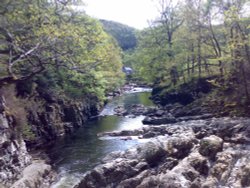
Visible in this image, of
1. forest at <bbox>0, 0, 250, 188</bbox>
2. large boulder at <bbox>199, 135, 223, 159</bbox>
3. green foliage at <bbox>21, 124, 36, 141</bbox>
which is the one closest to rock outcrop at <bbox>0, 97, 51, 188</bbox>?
forest at <bbox>0, 0, 250, 188</bbox>

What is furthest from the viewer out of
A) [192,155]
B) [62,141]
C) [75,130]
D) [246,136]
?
[75,130]

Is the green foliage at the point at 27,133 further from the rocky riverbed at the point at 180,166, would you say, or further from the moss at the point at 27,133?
the rocky riverbed at the point at 180,166

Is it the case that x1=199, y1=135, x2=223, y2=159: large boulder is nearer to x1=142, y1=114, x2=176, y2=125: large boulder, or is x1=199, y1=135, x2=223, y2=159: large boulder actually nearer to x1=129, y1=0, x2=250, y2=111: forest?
x1=129, y1=0, x2=250, y2=111: forest

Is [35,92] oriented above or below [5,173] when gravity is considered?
above

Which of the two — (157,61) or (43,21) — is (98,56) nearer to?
(43,21)

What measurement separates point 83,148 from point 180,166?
11.1 m

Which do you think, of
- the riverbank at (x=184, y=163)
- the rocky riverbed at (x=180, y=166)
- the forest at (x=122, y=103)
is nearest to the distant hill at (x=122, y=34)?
the forest at (x=122, y=103)

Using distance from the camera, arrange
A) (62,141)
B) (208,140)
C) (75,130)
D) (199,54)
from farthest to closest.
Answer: (199,54)
(75,130)
(62,141)
(208,140)

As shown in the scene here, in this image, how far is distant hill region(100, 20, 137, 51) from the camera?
125 m

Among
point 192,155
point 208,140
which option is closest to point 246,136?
point 208,140

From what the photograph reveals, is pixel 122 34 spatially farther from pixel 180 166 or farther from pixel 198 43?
pixel 180 166

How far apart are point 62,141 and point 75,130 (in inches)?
182

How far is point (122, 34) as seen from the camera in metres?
132

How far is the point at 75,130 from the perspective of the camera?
104 feet
